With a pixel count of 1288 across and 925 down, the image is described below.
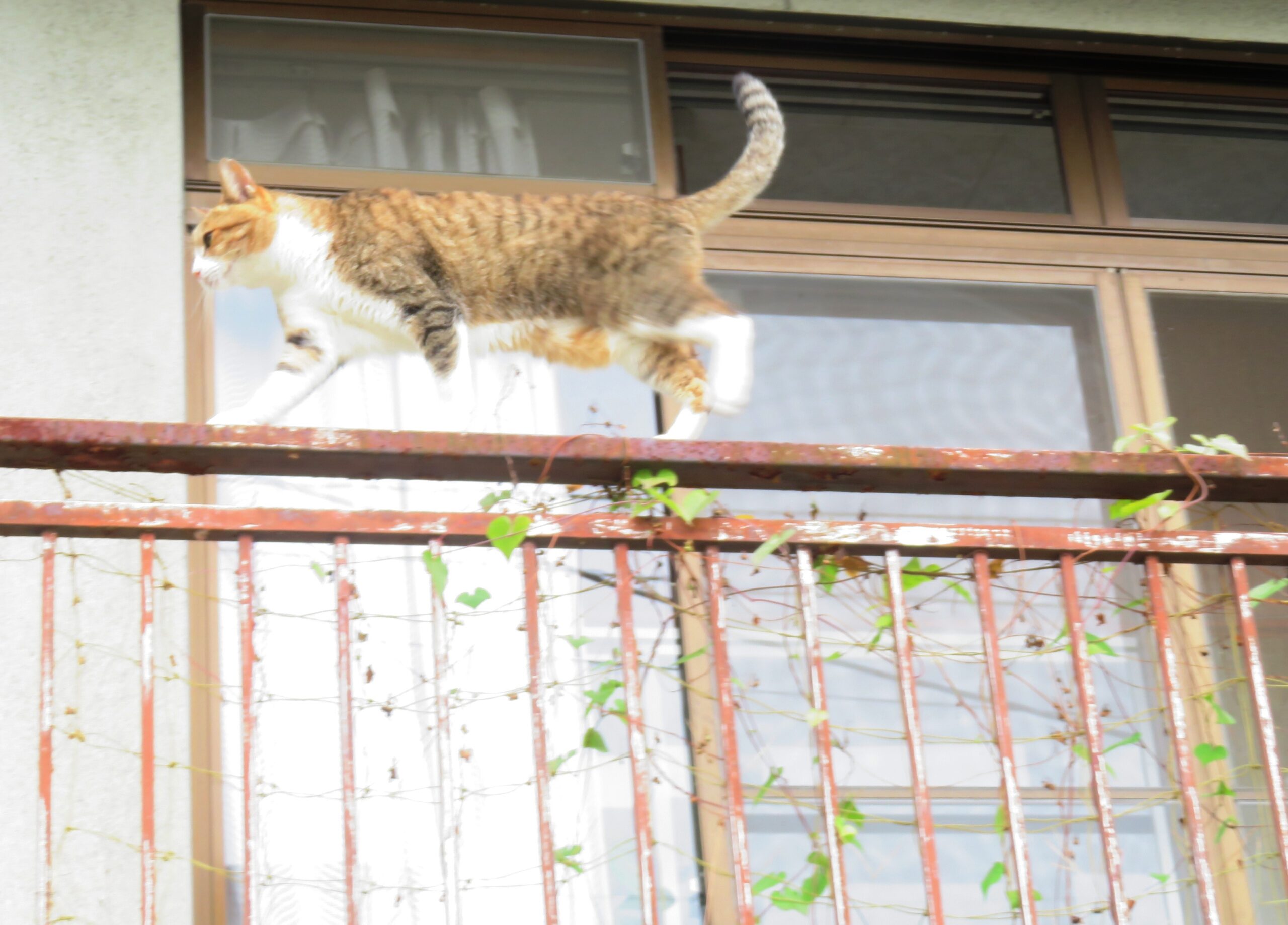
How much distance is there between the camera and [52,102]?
153 inches

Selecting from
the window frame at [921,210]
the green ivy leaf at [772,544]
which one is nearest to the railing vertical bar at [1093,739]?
the green ivy leaf at [772,544]

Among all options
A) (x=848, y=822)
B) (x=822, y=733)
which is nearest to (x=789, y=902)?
(x=848, y=822)

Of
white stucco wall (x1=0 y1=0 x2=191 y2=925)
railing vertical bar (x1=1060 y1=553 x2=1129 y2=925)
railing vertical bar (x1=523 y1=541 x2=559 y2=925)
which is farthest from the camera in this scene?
white stucco wall (x1=0 y1=0 x2=191 y2=925)

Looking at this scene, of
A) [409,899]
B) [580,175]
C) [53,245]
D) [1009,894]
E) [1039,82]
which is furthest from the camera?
[1039,82]

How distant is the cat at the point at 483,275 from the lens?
128 inches

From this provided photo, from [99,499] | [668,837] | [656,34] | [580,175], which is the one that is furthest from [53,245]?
[668,837]

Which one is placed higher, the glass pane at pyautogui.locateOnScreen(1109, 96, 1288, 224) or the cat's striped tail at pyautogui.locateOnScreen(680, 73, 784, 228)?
the glass pane at pyautogui.locateOnScreen(1109, 96, 1288, 224)

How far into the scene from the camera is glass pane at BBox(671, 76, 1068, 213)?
4387mm

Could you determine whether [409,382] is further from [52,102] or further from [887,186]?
[887,186]

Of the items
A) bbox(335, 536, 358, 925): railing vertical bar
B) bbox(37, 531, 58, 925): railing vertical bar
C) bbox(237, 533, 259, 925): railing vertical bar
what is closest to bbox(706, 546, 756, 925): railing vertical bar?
bbox(335, 536, 358, 925): railing vertical bar

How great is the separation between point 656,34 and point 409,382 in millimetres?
1189

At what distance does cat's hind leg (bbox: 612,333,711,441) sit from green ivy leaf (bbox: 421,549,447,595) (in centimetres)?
102

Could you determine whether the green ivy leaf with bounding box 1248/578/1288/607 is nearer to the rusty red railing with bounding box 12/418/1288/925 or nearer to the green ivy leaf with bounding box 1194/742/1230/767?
the rusty red railing with bounding box 12/418/1288/925

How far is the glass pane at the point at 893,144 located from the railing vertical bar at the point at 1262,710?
1999mm
